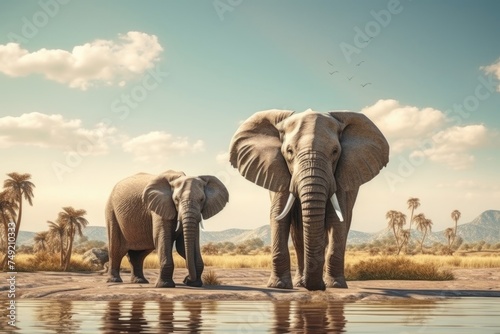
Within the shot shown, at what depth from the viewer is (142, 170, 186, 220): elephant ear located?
56.3 ft

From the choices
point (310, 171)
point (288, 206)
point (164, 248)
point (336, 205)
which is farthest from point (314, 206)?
point (164, 248)

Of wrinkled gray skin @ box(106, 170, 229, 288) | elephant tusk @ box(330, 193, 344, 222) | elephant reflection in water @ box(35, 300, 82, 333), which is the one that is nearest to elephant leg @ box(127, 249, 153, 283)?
wrinkled gray skin @ box(106, 170, 229, 288)

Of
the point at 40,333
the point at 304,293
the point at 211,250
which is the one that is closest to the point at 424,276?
the point at 304,293

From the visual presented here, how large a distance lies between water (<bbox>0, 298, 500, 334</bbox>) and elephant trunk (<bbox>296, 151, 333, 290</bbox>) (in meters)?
0.75

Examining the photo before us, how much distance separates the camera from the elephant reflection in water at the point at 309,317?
8.08m

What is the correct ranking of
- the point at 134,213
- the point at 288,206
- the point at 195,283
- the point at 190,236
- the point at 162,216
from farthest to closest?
the point at 134,213, the point at 162,216, the point at 195,283, the point at 190,236, the point at 288,206

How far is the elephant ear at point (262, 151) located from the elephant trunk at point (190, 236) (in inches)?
75.1

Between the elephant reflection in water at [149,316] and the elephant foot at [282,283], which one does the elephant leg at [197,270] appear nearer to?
the elephant foot at [282,283]

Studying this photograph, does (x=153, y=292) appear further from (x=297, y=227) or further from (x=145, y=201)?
(x=145, y=201)

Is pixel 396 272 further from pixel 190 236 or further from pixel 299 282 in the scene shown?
pixel 190 236

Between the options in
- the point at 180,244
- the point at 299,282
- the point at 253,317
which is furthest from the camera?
the point at 180,244

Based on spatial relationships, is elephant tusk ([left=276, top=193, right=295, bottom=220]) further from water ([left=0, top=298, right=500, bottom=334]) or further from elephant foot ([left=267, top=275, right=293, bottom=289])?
water ([left=0, top=298, right=500, bottom=334])

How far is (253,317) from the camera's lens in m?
9.59

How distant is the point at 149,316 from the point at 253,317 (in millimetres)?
1307
